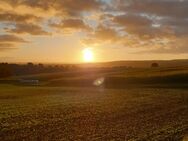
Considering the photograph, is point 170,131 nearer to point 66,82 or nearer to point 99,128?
point 99,128

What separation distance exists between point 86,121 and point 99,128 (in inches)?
129

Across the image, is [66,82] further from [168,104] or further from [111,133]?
[111,133]

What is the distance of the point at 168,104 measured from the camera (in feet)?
139

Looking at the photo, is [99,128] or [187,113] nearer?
[99,128]

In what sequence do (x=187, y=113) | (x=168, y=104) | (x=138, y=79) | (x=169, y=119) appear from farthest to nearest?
(x=138, y=79)
(x=168, y=104)
(x=187, y=113)
(x=169, y=119)

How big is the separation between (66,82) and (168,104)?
54.8m

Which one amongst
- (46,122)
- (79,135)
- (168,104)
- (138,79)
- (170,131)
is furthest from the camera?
(138,79)

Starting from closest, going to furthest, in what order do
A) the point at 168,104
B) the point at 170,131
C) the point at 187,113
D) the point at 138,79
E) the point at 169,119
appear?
the point at 170,131
the point at 169,119
the point at 187,113
the point at 168,104
the point at 138,79

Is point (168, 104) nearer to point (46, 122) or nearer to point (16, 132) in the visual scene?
point (46, 122)

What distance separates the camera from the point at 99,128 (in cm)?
2608

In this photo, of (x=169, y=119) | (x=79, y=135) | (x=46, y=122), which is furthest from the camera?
(x=169, y=119)

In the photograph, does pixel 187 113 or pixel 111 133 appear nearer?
pixel 111 133

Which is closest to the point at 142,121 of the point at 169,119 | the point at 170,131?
the point at 169,119

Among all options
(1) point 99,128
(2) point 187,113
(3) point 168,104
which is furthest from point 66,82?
(1) point 99,128
